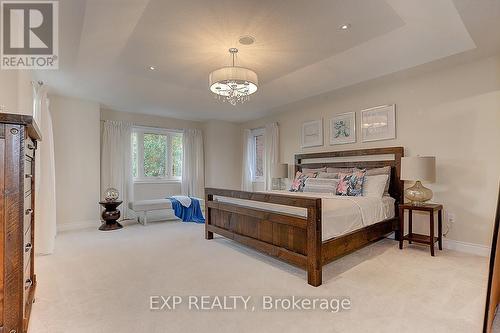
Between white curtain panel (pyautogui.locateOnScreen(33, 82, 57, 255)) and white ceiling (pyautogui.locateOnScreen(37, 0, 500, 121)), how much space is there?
51cm

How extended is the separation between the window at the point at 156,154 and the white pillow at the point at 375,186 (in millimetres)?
4370

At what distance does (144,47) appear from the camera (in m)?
2.82

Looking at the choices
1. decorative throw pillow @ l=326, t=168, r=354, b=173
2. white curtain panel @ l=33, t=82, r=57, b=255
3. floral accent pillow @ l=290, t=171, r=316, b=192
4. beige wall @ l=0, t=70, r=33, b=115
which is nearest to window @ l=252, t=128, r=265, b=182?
floral accent pillow @ l=290, t=171, r=316, b=192

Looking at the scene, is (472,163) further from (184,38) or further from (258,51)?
(184,38)

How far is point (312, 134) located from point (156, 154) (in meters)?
3.62

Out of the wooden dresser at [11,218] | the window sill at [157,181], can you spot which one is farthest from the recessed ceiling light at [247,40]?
the window sill at [157,181]

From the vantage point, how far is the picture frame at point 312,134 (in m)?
4.95

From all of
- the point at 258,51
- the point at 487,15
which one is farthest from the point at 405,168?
the point at 258,51

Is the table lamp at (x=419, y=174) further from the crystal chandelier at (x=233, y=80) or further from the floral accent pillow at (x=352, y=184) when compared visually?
→ the crystal chandelier at (x=233, y=80)

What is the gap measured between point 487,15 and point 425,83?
1.46m

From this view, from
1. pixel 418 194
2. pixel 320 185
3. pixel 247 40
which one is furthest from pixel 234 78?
pixel 418 194

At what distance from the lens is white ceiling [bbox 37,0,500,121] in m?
2.13

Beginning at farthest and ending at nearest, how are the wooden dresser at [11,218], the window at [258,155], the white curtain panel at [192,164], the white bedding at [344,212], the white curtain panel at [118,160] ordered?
the window at [258,155]
the white curtain panel at [192,164]
the white curtain panel at [118,160]
the white bedding at [344,212]
the wooden dresser at [11,218]

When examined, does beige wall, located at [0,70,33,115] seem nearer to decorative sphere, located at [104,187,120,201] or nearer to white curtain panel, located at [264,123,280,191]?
decorative sphere, located at [104,187,120,201]
